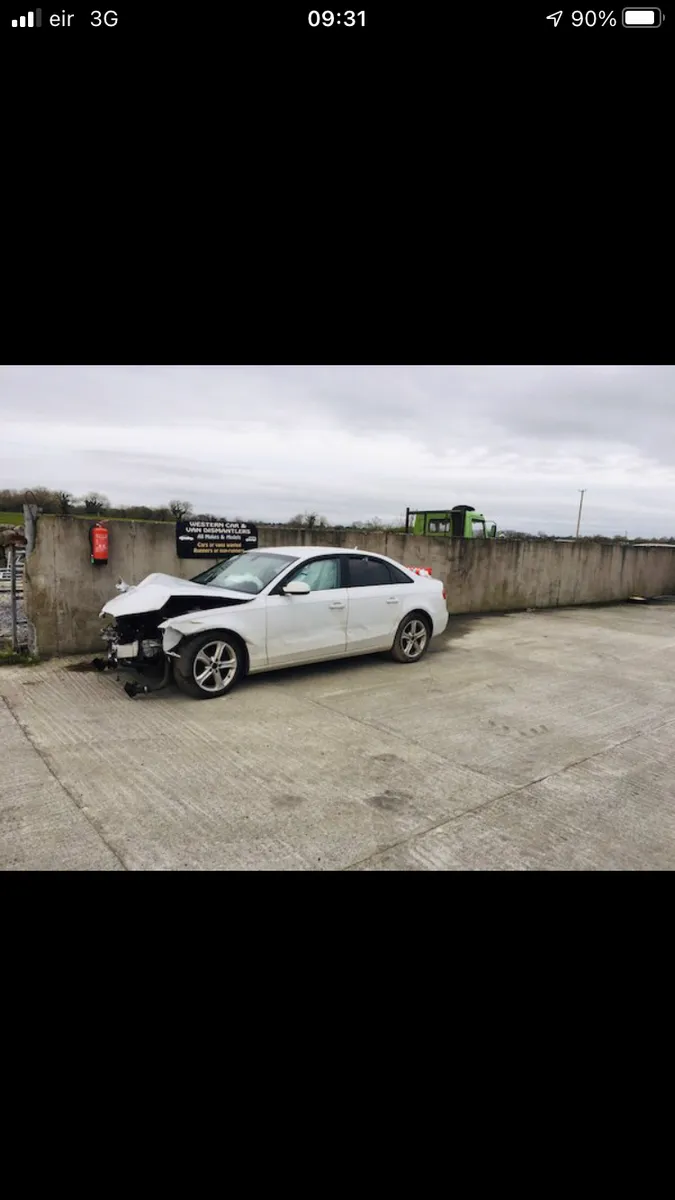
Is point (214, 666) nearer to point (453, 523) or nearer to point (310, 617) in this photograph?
point (310, 617)

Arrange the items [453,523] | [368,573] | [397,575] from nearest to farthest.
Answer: [368,573], [397,575], [453,523]

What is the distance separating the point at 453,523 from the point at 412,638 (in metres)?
9.97

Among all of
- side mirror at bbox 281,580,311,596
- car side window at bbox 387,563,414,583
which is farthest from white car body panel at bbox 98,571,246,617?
car side window at bbox 387,563,414,583

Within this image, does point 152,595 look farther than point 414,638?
No

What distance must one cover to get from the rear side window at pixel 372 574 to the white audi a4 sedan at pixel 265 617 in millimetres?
13

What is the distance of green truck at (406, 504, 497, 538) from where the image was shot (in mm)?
16188

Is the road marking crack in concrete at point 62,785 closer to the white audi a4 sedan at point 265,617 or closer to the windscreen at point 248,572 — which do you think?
the white audi a4 sedan at point 265,617

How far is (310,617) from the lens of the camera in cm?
591

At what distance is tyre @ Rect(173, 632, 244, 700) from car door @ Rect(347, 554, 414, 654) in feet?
Result: 4.73

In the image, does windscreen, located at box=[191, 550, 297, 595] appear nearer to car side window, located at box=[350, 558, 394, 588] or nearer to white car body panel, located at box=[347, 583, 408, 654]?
car side window, located at box=[350, 558, 394, 588]

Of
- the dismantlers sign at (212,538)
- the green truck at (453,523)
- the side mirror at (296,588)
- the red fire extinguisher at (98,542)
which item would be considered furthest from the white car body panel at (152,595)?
the green truck at (453,523)

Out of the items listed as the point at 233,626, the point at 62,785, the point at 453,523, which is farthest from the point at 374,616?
the point at 453,523

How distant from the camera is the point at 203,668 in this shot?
5238 millimetres
